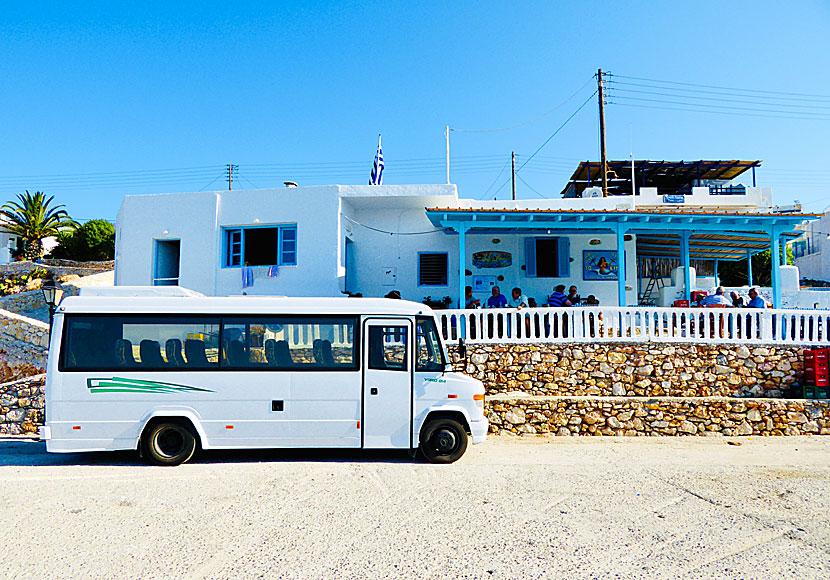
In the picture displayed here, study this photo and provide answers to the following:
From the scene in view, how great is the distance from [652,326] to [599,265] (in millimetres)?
4650

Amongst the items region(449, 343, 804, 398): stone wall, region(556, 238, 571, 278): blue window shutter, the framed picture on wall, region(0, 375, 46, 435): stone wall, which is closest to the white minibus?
region(449, 343, 804, 398): stone wall

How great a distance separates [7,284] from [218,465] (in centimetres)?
2572

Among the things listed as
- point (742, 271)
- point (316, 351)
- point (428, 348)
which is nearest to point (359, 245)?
point (316, 351)

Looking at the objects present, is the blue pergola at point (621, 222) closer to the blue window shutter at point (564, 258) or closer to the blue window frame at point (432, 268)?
the blue window shutter at point (564, 258)

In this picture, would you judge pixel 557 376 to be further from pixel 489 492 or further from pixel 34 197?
pixel 34 197

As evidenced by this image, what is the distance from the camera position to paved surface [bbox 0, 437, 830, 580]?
4566mm

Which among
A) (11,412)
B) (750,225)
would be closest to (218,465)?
(11,412)

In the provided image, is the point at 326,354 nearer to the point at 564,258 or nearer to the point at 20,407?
the point at 20,407

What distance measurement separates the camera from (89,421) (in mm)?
7934

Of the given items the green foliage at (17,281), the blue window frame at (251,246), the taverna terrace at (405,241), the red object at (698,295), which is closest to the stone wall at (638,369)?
the taverna terrace at (405,241)

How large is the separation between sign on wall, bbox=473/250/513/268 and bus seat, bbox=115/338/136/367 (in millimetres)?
10062

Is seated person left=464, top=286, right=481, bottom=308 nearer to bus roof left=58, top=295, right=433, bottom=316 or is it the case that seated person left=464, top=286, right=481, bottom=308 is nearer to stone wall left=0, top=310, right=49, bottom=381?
bus roof left=58, top=295, right=433, bottom=316

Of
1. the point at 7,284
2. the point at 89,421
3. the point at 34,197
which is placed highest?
the point at 34,197

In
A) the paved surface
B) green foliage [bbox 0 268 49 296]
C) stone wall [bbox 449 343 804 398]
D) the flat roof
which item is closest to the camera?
the paved surface
